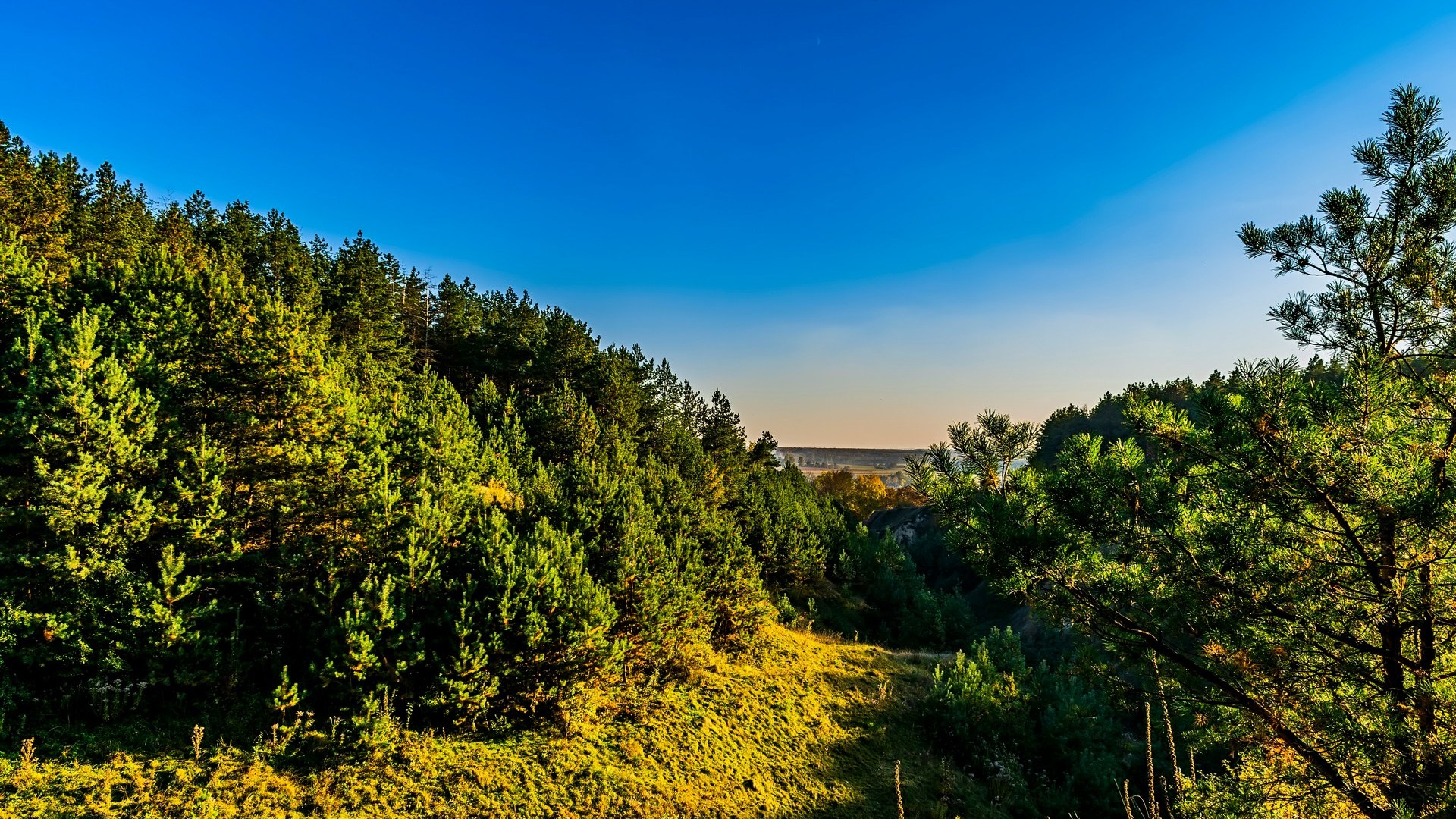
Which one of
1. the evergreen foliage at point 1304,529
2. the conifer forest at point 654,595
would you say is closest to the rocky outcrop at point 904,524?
the conifer forest at point 654,595

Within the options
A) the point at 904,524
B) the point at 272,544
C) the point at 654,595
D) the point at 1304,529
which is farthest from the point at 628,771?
the point at 904,524

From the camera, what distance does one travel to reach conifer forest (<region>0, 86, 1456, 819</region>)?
457cm

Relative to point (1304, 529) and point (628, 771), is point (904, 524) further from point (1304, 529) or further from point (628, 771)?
point (1304, 529)

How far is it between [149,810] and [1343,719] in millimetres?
16178

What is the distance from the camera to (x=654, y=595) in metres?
15.5

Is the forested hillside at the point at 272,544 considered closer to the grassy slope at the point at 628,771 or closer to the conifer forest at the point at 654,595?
the conifer forest at the point at 654,595

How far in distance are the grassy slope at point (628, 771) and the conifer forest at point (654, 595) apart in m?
0.08

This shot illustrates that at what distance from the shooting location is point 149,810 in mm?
8602

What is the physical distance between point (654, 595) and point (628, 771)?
176 inches

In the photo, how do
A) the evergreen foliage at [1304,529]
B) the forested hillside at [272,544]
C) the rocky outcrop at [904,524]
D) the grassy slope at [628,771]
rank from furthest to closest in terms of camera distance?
1. the rocky outcrop at [904,524]
2. the forested hillside at [272,544]
3. the grassy slope at [628,771]
4. the evergreen foliage at [1304,529]

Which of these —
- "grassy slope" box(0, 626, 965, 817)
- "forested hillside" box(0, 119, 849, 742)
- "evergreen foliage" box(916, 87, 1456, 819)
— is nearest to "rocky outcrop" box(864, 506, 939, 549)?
"grassy slope" box(0, 626, 965, 817)

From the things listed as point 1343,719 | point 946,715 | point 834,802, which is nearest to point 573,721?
point 834,802

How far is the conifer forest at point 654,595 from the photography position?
457 cm

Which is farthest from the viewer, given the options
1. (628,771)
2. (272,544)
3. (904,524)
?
(904,524)
